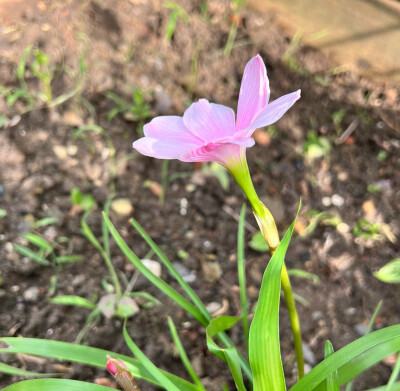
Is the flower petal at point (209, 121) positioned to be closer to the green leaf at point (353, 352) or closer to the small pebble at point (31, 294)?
the green leaf at point (353, 352)

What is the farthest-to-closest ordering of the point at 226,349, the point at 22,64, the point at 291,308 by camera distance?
the point at 22,64
the point at 291,308
the point at 226,349

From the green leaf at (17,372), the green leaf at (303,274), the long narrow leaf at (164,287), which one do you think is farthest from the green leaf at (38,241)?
the green leaf at (303,274)

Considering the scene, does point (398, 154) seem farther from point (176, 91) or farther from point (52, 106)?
point (52, 106)

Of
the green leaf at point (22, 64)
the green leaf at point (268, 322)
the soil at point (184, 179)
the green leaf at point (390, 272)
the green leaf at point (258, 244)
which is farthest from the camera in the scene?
the green leaf at point (22, 64)

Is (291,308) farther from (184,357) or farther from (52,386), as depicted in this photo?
(52,386)

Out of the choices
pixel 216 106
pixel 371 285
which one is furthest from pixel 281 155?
pixel 216 106

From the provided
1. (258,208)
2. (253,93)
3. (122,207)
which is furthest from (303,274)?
(253,93)

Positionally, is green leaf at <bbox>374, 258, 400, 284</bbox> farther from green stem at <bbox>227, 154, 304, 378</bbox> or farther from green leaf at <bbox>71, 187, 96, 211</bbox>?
green leaf at <bbox>71, 187, 96, 211</bbox>
